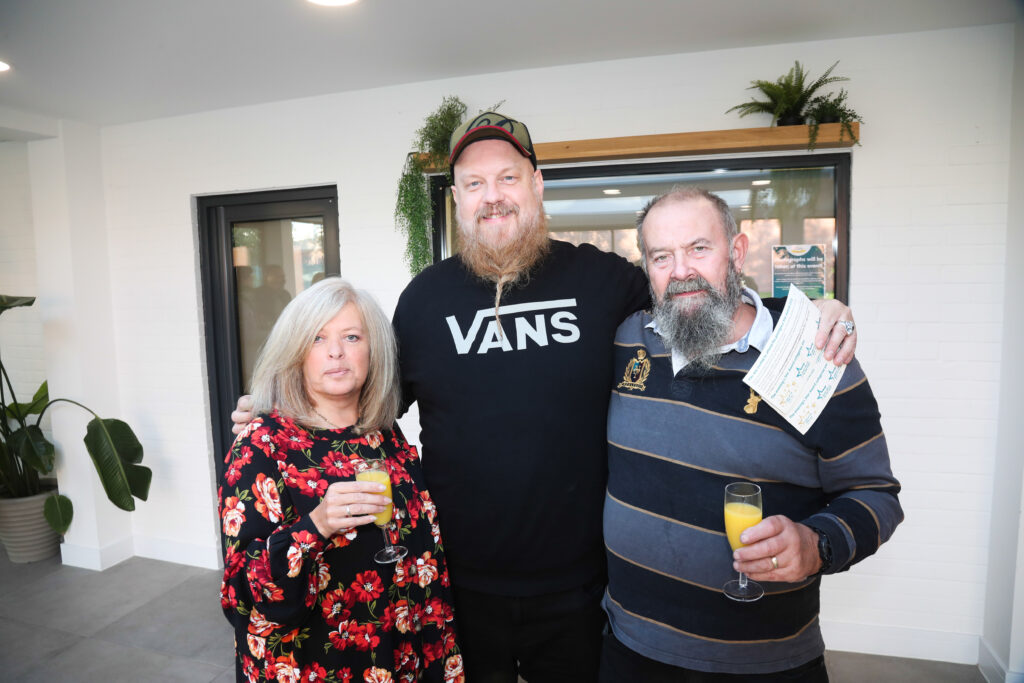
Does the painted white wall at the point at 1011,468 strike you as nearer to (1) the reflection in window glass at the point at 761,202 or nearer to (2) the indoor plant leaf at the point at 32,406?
(1) the reflection in window glass at the point at 761,202

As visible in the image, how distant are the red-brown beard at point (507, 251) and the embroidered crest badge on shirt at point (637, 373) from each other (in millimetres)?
415

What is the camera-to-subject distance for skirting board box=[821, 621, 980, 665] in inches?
114

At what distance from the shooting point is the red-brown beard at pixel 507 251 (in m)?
1.70

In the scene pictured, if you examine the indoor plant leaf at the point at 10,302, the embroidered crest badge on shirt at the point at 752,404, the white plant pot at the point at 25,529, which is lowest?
the white plant pot at the point at 25,529

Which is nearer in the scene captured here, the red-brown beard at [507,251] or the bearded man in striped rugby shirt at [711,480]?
the bearded man in striped rugby shirt at [711,480]

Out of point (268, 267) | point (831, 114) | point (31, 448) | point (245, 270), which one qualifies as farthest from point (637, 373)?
point (31, 448)

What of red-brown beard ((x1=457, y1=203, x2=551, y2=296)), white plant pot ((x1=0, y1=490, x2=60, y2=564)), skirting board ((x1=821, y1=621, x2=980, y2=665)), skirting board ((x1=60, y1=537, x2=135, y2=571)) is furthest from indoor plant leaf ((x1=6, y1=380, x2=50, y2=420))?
skirting board ((x1=821, y1=621, x2=980, y2=665))

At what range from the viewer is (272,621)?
1.29 metres

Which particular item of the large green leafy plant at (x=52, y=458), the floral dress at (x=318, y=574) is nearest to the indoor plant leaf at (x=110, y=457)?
the large green leafy plant at (x=52, y=458)

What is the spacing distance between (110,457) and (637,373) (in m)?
3.71

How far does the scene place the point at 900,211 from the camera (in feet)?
9.16

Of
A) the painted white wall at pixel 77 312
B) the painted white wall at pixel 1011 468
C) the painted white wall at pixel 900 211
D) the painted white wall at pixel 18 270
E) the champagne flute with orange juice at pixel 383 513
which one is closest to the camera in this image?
the champagne flute with orange juice at pixel 383 513

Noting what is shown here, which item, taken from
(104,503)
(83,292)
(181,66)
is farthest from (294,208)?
(104,503)

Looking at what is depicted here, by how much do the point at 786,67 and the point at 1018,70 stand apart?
3.20 ft
